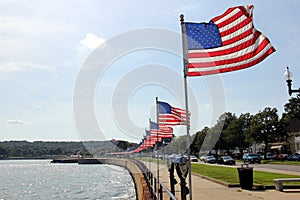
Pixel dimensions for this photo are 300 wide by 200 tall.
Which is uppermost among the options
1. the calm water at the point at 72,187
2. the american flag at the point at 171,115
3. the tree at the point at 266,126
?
the tree at the point at 266,126

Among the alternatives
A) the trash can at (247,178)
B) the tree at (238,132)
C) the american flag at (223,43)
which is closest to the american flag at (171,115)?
the trash can at (247,178)

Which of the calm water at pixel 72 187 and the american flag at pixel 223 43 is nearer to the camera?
the american flag at pixel 223 43

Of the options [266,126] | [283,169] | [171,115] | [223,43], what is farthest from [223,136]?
[223,43]

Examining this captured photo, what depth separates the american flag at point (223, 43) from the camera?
10586 mm

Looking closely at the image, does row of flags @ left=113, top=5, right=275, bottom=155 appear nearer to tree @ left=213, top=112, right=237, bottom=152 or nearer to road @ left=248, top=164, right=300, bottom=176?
road @ left=248, top=164, right=300, bottom=176

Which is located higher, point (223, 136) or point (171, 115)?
point (223, 136)

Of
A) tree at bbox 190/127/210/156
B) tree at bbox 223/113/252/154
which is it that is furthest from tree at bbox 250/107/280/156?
tree at bbox 190/127/210/156

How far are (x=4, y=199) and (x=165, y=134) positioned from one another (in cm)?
1956

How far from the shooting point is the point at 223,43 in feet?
35.9

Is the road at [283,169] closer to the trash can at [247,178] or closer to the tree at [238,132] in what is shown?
the trash can at [247,178]

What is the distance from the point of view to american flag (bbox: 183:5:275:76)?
1059cm

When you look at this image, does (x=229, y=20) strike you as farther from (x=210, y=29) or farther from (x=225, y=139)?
(x=225, y=139)

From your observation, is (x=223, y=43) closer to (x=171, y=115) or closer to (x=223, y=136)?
(x=171, y=115)

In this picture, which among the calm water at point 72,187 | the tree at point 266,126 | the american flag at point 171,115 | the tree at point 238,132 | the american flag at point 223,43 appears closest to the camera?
the american flag at point 223,43
